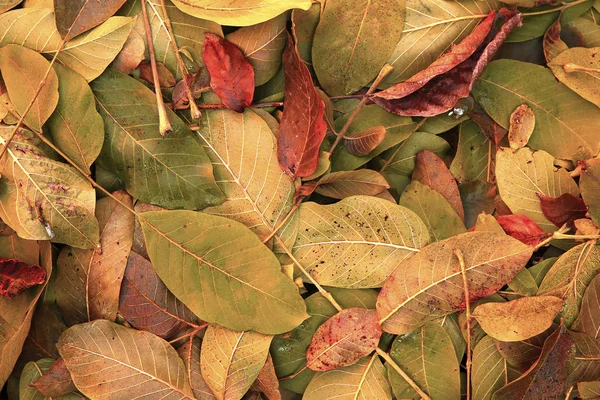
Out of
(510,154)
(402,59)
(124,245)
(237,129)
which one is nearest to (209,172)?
(237,129)

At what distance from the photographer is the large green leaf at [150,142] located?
2.97ft

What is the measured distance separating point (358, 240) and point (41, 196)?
0.52 meters

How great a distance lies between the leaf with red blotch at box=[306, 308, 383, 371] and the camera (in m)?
0.91

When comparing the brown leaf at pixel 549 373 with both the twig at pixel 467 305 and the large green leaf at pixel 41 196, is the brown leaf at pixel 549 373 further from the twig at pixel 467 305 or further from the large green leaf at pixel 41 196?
the large green leaf at pixel 41 196

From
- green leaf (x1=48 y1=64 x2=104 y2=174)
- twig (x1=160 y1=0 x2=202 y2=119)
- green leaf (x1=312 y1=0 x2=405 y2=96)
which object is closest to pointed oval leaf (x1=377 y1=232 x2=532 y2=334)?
green leaf (x1=312 y1=0 x2=405 y2=96)

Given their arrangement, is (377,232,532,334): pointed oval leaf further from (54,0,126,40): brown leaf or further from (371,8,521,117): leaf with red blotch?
(54,0,126,40): brown leaf

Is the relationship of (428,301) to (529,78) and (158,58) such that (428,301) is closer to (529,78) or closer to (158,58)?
(529,78)

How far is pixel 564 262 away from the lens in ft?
3.09

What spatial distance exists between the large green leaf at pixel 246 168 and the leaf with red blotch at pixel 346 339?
0.63 ft

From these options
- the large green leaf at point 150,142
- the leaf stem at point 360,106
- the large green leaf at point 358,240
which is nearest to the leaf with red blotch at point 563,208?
the large green leaf at point 358,240

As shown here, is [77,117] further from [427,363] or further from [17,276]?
[427,363]

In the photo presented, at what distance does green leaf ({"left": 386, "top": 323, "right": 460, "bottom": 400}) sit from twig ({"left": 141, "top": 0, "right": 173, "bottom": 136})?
52cm

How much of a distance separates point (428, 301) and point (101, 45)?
670mm

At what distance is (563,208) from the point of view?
0.96 meters
